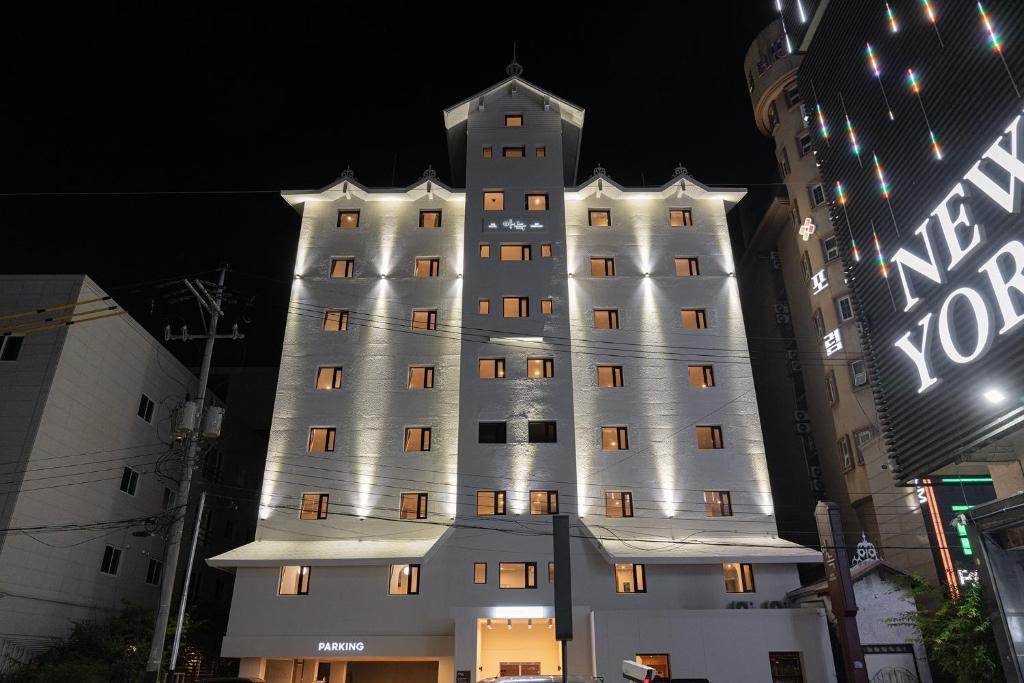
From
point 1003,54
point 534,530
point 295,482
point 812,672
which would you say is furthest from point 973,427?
point 295,482

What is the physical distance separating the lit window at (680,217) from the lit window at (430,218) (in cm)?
1271

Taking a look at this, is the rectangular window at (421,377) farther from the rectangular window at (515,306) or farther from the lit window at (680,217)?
the lit window at (680,217)

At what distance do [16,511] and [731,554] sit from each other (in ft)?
91.2

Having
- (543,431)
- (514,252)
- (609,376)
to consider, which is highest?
(514,252)

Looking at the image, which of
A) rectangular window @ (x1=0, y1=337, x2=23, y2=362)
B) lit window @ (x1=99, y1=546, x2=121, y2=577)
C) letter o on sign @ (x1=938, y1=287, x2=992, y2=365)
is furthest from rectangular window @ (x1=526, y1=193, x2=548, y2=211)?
lit window @ (x1=99, y1=546, x2=121, y2=577)

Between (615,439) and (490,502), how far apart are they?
6.57 meters

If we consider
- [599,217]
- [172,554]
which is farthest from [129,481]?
[599,217]

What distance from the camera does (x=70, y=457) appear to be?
98.1 feet

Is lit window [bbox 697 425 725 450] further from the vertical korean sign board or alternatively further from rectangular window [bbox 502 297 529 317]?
rectangular window [bbox 502 297 529 317]

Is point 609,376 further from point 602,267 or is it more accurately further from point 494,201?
point 494,201

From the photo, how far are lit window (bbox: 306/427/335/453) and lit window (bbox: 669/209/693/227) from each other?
2098cm

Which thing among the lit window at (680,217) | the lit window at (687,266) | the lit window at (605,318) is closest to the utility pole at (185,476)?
the lit window at (605,318)

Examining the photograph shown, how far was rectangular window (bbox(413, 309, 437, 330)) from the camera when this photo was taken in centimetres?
3591

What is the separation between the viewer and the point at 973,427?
13.7 meters
